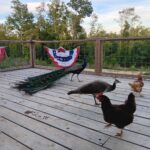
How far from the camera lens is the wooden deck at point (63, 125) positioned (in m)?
1.55

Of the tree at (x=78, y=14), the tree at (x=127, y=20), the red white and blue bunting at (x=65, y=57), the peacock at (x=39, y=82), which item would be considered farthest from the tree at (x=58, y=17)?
the peacock at (x=39, y=82)

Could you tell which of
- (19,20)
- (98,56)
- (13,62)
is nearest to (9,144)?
(98,56)

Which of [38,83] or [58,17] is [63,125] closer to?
[38,83]

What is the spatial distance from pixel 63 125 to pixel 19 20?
1353 cm

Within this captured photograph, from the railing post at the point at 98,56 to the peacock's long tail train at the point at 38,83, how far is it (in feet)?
3.34

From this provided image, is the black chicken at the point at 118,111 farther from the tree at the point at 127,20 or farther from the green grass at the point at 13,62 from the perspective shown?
the tree at the point at 127,20

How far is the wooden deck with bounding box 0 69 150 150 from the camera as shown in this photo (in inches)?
61.2

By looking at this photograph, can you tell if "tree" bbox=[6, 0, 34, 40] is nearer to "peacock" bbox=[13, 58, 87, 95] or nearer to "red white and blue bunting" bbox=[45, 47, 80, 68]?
"red white and blue bunting" bbox=[45, 47, 80, 68]

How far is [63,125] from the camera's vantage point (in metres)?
1.89

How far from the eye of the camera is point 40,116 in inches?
83.4

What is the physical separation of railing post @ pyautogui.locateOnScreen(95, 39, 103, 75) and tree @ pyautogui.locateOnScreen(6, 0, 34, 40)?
10465mm

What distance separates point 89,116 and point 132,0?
1192 centimetres

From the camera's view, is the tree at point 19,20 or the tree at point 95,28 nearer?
the tree at point 95,28

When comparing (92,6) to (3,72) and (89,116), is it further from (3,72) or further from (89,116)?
(89,116)
